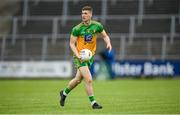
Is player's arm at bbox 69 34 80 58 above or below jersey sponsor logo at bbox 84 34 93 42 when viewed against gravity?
below

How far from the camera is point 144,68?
37.3 meters

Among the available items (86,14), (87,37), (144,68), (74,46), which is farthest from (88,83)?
(144,68)

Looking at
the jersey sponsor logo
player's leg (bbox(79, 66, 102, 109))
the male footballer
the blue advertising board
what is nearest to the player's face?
the male footballer

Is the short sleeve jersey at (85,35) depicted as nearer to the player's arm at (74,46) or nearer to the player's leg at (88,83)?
the player's arm at (74,46)

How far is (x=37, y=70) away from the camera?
37.6m

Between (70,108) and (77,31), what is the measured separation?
1793mm

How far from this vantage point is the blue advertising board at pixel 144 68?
37.0m

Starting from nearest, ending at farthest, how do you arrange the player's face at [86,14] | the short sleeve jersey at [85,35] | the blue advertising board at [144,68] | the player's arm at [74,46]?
the player's face at [86,14] < the player's arm at [74,46] < the short sleeve jersey at [85,35] < the blue advertising board at [144,68]

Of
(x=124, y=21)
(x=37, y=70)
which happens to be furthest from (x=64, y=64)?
(x=124, y=21)

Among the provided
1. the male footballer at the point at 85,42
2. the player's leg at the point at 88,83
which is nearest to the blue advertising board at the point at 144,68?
the male footballer at the point at 85,42

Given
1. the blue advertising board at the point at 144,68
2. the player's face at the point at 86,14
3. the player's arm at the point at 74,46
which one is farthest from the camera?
the blue advertising board at the point at 144,68

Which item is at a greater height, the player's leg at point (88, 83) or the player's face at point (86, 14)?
the player's face at point (86, 14)

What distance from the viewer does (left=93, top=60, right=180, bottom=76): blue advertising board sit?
37000mm

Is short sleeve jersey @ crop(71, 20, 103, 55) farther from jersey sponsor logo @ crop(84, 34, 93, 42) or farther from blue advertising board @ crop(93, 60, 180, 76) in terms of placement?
blue advertising board @ crop(93, 60, 180, 76)
